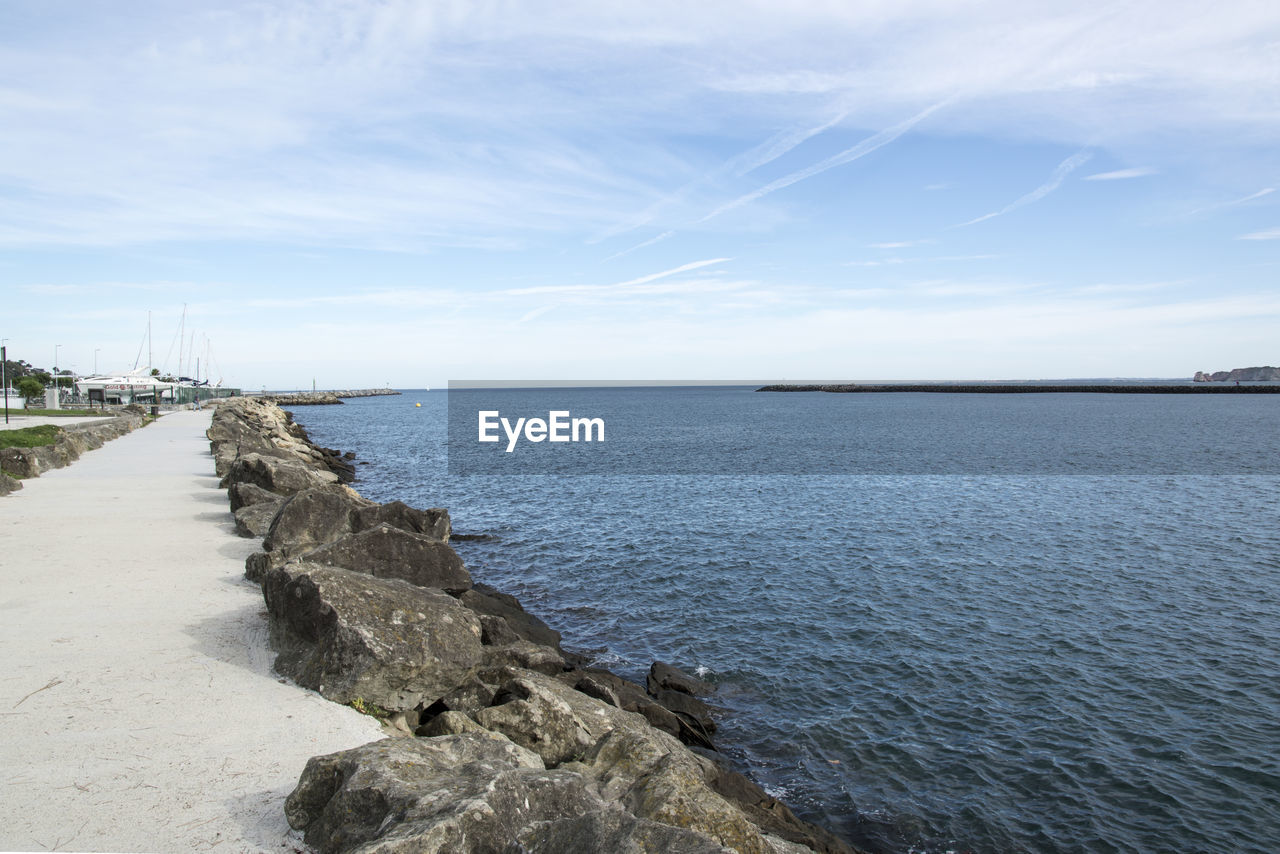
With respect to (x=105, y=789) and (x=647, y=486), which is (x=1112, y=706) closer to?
(x=105, y=789)

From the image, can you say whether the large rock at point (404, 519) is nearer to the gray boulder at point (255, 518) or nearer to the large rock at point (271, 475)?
the gray boulder at point (255, 518)

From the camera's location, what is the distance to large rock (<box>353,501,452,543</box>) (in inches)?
672

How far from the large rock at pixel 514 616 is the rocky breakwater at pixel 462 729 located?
11cm

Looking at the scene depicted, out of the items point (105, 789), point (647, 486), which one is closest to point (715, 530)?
point (647, 486)

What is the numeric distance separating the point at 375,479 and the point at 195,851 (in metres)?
43.6

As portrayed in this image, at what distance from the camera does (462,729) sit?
911 cm

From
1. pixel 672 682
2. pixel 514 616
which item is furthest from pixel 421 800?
pixel 514 616

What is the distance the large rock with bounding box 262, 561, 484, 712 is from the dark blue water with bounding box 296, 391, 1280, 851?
249 inches

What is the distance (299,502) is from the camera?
15.6 metres
